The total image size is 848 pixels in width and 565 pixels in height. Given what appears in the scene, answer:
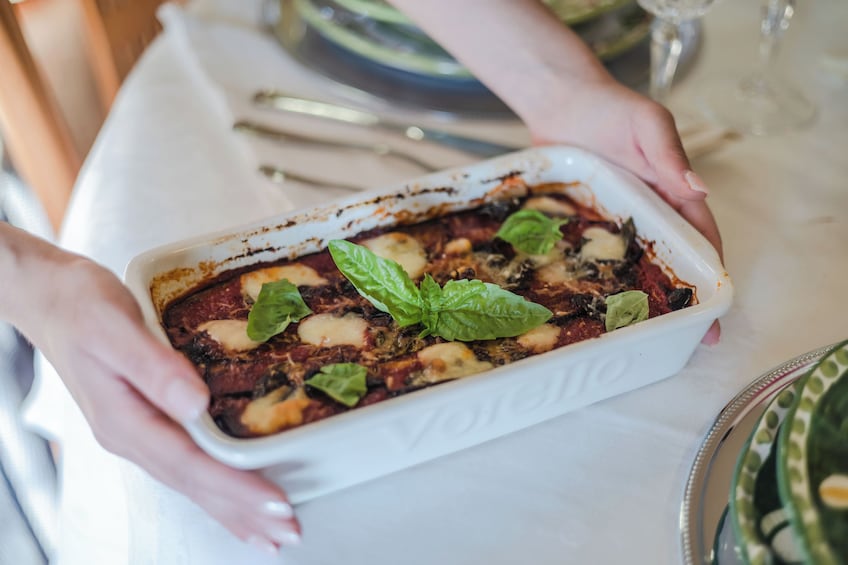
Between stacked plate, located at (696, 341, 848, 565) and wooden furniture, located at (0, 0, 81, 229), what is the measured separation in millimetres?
1564

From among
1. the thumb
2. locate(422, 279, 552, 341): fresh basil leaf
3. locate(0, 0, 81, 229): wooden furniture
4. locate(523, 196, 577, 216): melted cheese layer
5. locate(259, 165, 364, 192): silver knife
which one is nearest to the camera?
locate(422, 279, 552, 341): fresh basil leaf

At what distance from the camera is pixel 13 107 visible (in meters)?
1.63

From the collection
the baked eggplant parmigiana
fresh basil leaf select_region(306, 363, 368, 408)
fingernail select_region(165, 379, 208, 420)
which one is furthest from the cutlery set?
fingernail select_region(165, 379, 208, 420)

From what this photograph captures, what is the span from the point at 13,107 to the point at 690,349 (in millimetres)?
1527

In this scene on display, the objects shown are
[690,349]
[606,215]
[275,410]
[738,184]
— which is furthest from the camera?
[738,184]

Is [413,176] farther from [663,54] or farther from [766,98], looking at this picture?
[766,98]

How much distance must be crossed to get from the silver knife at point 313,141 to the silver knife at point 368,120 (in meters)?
0.05

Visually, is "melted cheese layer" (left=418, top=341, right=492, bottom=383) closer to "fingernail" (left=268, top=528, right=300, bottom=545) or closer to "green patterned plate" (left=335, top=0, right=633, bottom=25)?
"fingernail" (left=268, top=528, right=300, bottom=545)

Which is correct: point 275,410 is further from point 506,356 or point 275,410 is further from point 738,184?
point 738,184

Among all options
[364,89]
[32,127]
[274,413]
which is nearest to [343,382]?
[274,413]

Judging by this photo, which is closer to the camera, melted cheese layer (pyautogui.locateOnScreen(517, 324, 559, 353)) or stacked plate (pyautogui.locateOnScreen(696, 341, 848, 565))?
stacked plate (pyautogui.locateOnScreen(696, 341, 848, 565))

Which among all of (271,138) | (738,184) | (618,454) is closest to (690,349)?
(618,454)

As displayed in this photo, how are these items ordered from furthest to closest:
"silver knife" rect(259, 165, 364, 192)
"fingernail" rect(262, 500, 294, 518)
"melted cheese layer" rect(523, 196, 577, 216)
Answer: "silver knife" rect(259, 165, 364, 192), "melted cheese layer" rect(523, 196, 577, 216), "fingernail" rect(262, 500, 294, 518)

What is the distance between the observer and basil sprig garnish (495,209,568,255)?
2.80ft
